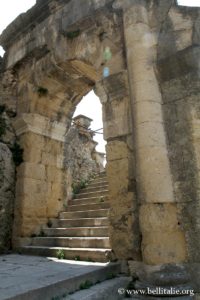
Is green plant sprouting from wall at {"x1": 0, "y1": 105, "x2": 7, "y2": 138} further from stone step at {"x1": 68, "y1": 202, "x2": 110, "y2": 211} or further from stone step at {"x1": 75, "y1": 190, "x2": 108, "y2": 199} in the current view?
stone step at {"x1": 75, "y1": 190, "x2": 108, "y2": 199}

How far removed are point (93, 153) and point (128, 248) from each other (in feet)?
24.0

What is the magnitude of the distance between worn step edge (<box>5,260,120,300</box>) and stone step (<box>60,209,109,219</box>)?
5.88 ft

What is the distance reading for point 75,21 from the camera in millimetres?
4727

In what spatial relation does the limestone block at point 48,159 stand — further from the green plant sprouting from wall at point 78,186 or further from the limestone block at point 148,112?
the limestone block at point 148,112

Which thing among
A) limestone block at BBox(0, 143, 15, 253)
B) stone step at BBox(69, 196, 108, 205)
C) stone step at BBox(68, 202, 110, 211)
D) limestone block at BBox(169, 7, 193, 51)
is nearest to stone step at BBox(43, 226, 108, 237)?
limestone block at BBox(0, 143, 15, 253)

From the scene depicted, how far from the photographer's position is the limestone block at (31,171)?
5.46 meters

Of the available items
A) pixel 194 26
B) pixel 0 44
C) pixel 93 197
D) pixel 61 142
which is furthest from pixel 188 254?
pixel 0 44

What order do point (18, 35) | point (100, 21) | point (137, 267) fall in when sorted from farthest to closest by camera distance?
point (18, 35), point (100, 21), point (137, 267)

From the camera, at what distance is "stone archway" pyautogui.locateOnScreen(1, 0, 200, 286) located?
126 inches

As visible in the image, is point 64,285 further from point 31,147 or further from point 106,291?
point 31,147

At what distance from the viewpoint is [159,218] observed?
10.4 feet

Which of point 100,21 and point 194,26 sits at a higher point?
point 100,21

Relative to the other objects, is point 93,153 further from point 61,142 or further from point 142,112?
point 142,112

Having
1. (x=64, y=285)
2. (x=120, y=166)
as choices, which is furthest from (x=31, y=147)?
(x=64, y=285)
